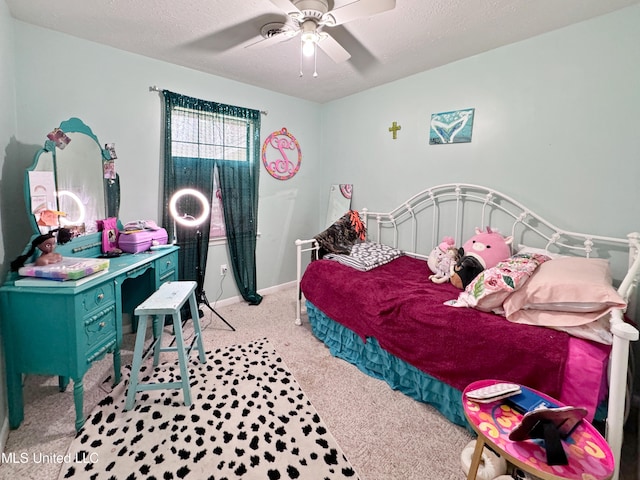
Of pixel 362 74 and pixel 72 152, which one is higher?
pixel 362 74

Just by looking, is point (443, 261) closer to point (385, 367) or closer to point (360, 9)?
point (385, 367)

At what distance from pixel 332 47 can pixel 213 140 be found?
1.61m

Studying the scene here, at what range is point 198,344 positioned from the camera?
220cm

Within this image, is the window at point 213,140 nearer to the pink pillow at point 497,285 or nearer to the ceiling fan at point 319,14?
the ceiling fan at point 319,14

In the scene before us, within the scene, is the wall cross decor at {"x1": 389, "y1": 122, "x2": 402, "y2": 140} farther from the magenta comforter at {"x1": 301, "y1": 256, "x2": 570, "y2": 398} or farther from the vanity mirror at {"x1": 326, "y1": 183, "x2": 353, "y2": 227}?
the magenta comforter at {"x1": 301, "y1": 256, "x2": 570, "y2": 398}

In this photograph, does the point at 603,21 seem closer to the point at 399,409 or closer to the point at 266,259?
the point at 399,409

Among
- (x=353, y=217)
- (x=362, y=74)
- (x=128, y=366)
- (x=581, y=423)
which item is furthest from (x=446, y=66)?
(x=128, y=366)

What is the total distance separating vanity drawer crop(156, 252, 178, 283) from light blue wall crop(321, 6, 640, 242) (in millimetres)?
2310

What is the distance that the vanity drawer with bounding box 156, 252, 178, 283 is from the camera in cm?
240

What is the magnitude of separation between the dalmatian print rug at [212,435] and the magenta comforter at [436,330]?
2.13 feet

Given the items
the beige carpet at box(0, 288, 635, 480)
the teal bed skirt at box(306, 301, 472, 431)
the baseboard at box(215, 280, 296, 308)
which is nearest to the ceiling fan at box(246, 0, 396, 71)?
the teal bed skirt at box(306, 301, 472, 431)

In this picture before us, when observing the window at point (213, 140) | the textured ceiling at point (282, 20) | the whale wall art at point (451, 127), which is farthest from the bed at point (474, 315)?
the window at point (213, 140)

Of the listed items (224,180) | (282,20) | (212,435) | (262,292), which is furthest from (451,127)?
(212,435)

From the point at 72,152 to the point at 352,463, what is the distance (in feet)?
A: 8.60
